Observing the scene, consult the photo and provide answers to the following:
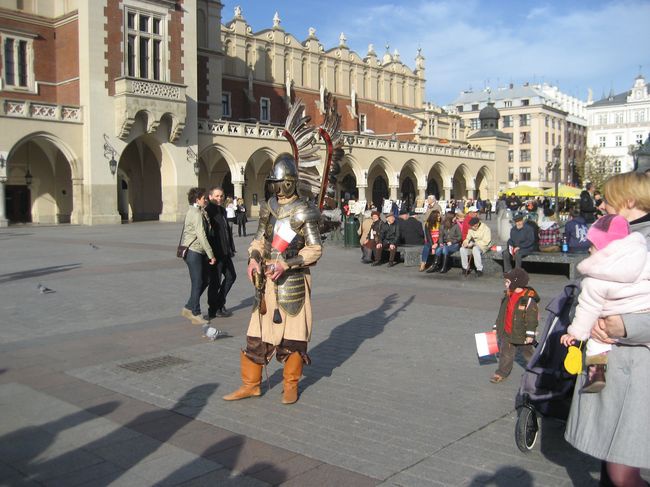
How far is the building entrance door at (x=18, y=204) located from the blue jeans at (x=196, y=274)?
29.5 metres

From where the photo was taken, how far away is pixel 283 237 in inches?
209

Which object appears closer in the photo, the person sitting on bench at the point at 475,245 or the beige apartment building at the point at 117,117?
the person sitting on bench at the point at 475,245

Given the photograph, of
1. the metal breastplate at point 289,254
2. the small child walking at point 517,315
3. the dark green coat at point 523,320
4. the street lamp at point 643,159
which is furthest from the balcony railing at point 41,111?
the dark green coat at point 523,320

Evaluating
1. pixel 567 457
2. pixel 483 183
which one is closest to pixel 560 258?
pixel 567 457

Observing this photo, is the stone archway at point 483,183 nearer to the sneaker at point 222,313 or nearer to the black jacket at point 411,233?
the black jacket at point 411,233

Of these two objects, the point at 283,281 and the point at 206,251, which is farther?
the point at 206,251

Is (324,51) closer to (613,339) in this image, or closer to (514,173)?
(514,173)

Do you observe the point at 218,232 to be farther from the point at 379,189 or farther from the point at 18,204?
the point at 379,189

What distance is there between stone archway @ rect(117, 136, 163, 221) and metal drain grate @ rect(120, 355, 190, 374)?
110 feet

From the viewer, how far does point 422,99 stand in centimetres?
6625

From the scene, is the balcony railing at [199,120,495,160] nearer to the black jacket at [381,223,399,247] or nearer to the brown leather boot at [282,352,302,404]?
the black jacket at [381,223,399,247]

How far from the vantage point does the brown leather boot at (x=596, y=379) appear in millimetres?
3037

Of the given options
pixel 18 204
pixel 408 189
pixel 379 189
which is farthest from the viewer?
pixel 408 189

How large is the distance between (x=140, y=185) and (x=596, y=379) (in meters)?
38.9
